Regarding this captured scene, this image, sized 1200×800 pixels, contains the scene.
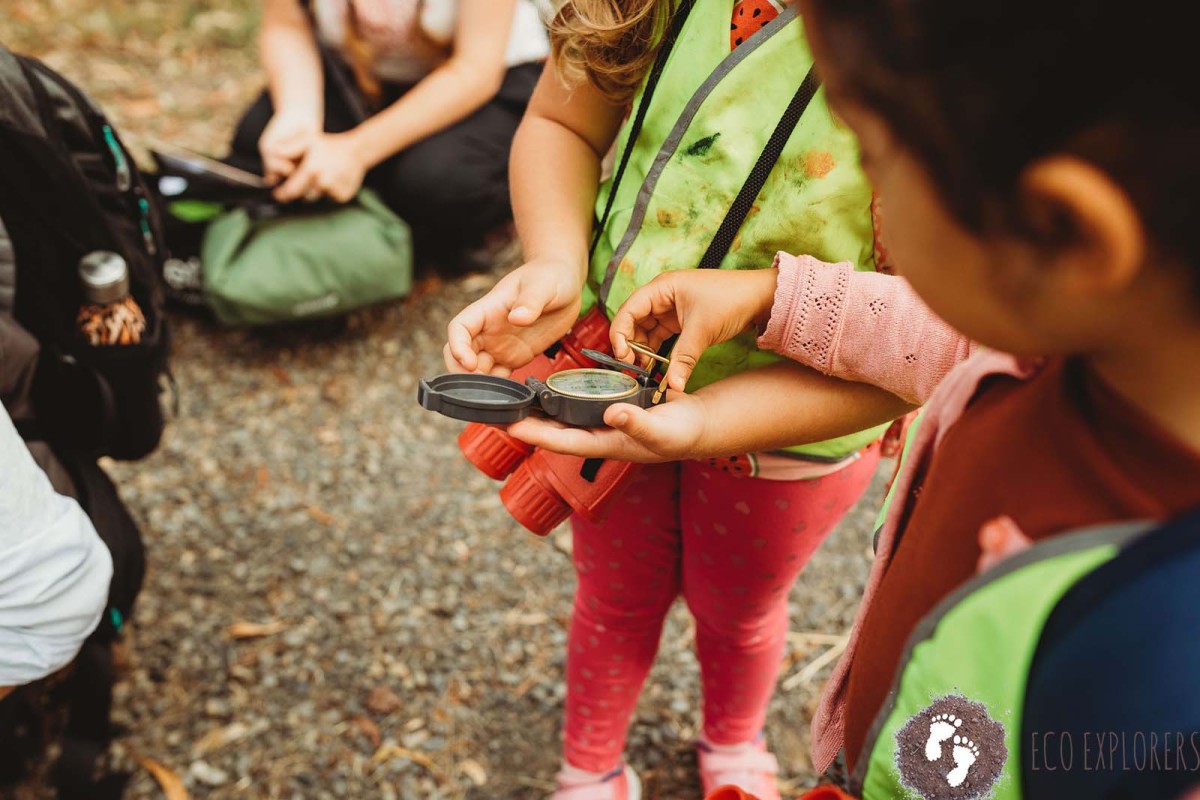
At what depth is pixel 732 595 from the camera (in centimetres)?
152

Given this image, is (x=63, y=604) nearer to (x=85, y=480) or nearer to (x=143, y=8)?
(x=85, y=480)

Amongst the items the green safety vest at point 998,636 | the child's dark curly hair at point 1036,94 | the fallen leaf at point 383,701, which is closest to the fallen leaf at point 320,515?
the fallen leaf at point 383,701

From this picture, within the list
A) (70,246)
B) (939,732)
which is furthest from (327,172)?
(939,732)

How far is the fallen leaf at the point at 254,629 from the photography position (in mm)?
2119

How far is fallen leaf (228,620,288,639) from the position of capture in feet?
6.95

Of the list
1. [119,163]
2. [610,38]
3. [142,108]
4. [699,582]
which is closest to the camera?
[610,38]

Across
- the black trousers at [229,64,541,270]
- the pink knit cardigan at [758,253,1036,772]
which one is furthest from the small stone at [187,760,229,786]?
the black trousers at [229,64,541,270]

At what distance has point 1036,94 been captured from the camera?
53 centimetres

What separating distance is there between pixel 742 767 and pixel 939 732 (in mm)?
1123

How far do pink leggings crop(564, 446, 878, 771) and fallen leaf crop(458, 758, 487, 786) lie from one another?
0.22 meters

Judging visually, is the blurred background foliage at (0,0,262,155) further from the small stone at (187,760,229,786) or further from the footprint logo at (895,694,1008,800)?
the footprint logo at (895,694,1008,800)

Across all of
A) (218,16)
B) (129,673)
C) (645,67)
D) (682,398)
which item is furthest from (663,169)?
(218,16)

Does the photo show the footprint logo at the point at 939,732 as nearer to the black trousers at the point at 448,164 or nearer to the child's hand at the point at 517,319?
the child's hand at the point at 517,319

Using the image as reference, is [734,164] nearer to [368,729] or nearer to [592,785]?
[592,785]
